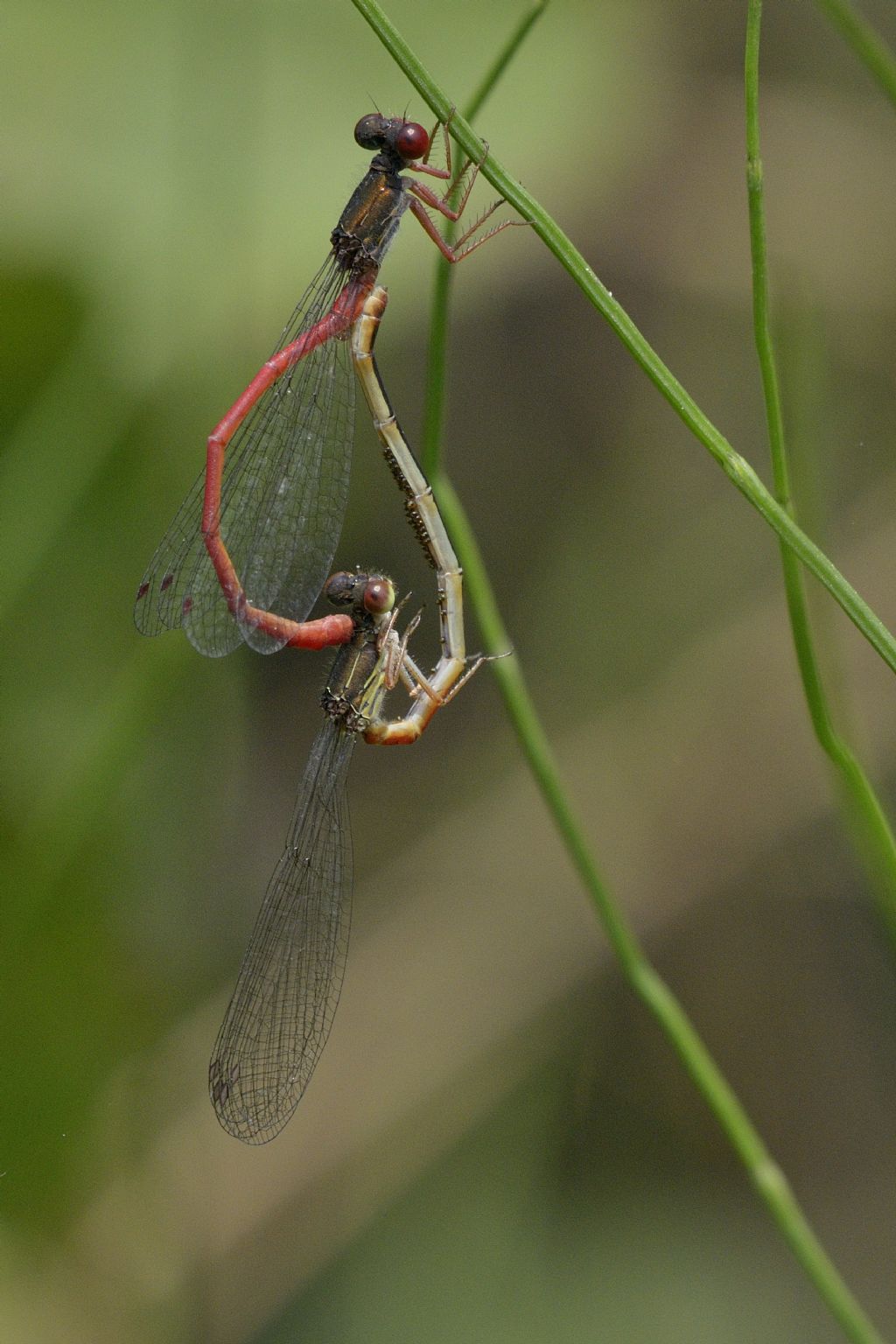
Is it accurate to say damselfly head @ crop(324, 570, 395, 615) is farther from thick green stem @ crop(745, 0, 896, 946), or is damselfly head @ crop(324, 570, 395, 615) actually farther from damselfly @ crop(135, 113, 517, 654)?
thick green stem @ crop(745, 0, 896, 946)

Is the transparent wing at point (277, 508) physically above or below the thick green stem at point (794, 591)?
above

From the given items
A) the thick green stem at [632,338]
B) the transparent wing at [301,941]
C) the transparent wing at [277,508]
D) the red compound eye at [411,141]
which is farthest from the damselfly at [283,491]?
the thick green stem at [632,338]

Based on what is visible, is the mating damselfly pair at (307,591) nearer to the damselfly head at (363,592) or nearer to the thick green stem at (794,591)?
the damselfly head at (363,592)

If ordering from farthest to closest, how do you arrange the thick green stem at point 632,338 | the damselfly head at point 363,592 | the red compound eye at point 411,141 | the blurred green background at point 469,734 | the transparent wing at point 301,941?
the blurred green background at point 469,734 → the transparent wing at point 301,941 → the damselfly head at point 363,592 → the red compound eye at point 411,141 → the thick green stem at point 632,338

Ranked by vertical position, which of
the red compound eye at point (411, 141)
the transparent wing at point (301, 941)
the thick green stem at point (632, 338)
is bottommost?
the transparent wing at point (301, 941)

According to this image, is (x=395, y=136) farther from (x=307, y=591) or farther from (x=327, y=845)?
(x=327, y=845)

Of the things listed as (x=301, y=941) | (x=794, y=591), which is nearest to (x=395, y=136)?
(x=794, y=591)

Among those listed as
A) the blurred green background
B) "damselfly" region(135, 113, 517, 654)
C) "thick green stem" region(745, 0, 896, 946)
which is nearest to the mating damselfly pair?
"damselfly" region(135, 113, 517, 654)
